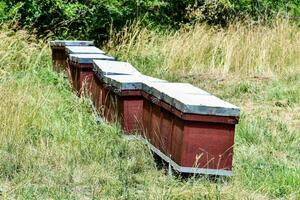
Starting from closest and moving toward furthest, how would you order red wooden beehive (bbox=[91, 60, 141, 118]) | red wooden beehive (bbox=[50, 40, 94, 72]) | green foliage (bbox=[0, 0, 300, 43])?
red wooden beehive (bbox=[91, 60, 141, 118]), red wooden beehive (bbox=[50, 40, 94, 72]), green foliage (bbox=[0, 0, 300, 43])

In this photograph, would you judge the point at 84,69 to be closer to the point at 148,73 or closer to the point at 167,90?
the point at 167,90

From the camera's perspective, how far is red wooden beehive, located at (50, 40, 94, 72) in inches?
301

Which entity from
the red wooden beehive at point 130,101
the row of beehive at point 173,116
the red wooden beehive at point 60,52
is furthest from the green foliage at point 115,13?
the red wooden beehive at point 130,101

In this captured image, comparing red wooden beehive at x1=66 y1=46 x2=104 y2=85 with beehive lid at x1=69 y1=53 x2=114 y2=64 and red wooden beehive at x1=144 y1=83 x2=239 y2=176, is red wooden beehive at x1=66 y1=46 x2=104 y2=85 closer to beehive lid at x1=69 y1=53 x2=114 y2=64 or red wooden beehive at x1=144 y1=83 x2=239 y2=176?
beehive lid at x1=69 y1=53 x2=114 y2=64

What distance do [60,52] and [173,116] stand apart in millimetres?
3948

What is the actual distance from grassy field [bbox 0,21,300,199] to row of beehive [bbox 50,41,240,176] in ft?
0.41

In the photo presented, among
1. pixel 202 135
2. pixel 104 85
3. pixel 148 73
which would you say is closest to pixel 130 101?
pixel 104 85

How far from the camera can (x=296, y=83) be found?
309 inches

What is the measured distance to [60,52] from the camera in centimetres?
782

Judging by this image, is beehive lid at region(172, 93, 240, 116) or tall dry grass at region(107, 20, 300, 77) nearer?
beehive lid at region(172, 93, 240, 116)

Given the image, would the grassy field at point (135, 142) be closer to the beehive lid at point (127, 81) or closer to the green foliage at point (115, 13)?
the beehive lid at point (127, 81)

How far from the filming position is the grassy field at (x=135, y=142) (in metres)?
3.90

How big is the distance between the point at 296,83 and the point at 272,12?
13.3 feet

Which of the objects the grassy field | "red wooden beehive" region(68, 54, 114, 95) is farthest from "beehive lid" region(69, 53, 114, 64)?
the grassy field
